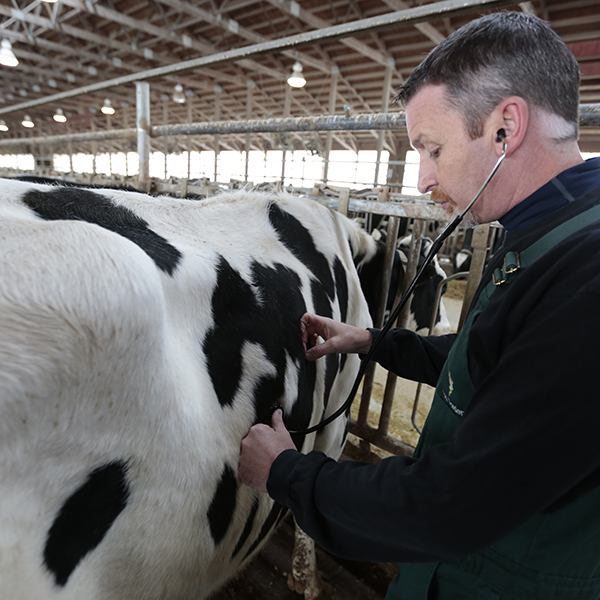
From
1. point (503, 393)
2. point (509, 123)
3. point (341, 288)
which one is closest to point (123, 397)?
point (503, 393)

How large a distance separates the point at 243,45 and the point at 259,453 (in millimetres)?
14152

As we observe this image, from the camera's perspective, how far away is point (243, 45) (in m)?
12.2

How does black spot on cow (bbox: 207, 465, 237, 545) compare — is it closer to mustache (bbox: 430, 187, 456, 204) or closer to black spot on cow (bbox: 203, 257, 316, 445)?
black spot on cow (bbox: 203, 257, 316, 445)

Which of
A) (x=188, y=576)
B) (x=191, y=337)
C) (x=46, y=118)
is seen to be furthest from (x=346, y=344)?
(x=46, y=118)

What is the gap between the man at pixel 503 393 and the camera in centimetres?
53

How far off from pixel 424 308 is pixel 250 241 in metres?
1.94

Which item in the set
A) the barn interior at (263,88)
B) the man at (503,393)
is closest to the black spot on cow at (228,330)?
the man at (503,393)

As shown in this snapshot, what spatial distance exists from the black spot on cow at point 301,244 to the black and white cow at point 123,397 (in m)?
0.42

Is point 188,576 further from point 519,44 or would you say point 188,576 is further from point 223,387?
point 519,44

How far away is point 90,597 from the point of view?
63 centimetres

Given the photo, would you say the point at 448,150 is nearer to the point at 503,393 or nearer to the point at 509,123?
the point at 509,123

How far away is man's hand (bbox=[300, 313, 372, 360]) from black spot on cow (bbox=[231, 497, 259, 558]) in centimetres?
46

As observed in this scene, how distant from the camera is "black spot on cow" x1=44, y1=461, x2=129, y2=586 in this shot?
596 mm

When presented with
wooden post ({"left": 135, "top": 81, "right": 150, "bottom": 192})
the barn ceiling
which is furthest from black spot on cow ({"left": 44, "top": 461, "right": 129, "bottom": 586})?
the barn ceiling
